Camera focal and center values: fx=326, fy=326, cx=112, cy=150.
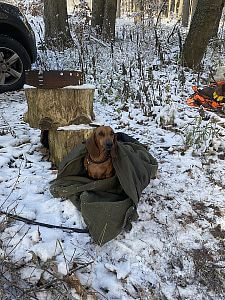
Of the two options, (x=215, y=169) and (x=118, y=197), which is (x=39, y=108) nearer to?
(x=118, y=197)

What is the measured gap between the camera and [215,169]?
375cm

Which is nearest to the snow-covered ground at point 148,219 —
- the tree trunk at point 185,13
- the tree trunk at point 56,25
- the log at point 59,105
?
the log at point 59,105

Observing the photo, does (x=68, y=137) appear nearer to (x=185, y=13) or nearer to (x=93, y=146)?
(x=93, y=146)

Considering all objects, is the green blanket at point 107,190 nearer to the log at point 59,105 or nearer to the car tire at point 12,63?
the log at point 59,105

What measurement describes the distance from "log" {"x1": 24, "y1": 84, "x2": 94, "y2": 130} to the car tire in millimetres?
1863

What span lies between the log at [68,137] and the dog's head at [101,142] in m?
0.62

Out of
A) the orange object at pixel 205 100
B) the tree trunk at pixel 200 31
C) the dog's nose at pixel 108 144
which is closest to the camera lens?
the dog's nose at pixel 108 144

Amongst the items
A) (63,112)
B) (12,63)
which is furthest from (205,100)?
(12,63)

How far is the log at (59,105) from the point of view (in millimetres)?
3475

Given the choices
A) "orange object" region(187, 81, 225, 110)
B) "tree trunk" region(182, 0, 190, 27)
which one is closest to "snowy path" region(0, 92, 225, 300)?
"orange object" region(187, 81, 225, 110)

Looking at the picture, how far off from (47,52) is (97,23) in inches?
108

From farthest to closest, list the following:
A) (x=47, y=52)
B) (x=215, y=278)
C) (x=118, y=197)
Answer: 1. (x=47, y=52)
2. (x=118, y=197)
3. (x=215, y=278)

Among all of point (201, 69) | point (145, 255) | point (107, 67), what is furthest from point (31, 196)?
point (201, 69)

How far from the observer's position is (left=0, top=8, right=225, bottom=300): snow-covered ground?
247cm
